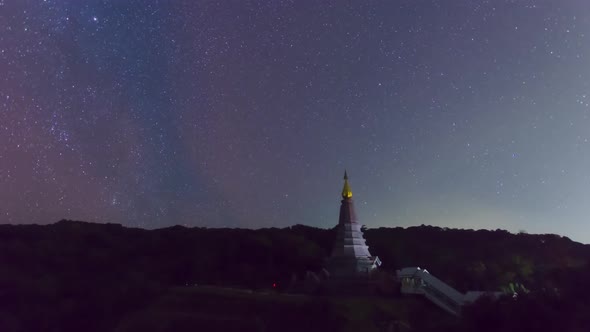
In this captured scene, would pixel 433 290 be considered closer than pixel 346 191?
Yes

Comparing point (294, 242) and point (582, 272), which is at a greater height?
point (294, 242)

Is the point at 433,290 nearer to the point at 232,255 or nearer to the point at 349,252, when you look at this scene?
the point at 349,252

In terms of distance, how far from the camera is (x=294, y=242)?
5072cm

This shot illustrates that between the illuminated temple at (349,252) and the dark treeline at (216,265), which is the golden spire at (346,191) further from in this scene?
the dark treeline at (216,265)

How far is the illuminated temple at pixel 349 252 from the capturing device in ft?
131

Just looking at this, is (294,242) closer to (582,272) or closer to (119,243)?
(119,243)

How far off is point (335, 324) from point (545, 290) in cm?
1138

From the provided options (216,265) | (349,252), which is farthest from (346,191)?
(216,265)

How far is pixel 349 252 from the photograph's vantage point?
41.1 meters

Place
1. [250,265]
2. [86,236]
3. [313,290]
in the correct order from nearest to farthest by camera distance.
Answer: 1. [313,290]
2. [250,265]
3. [86,236]

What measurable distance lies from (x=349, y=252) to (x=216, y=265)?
46.3 feet

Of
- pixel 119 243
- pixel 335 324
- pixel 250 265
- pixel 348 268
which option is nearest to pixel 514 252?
pixel 348 268

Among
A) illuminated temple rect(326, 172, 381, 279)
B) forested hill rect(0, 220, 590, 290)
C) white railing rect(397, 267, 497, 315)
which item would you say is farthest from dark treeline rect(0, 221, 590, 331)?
illuminated temple rect(326, 172, 381, 279)

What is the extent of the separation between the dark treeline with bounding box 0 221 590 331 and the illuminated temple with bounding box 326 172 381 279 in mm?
5914
